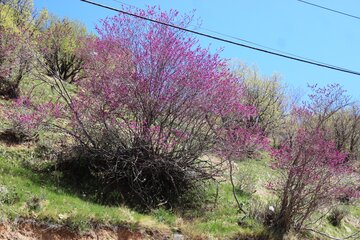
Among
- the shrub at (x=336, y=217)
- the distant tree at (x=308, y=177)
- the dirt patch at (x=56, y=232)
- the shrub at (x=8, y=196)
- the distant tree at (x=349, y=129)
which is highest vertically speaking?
the distant tree at (x=349, y=129)

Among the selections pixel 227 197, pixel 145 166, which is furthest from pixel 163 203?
pixel 227 197

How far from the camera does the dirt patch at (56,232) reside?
7035 mm

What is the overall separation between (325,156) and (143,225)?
16.6 feet

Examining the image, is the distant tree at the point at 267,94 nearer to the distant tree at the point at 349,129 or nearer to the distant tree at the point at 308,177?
the distant tree at the point at 349,129

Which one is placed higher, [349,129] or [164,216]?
[349,129]

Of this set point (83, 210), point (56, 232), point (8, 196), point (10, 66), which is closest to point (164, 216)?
point (83, 210)

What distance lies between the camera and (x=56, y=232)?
24.7 feet

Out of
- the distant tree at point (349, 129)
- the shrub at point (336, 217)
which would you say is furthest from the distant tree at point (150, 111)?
the distant tree at point (349, 129)

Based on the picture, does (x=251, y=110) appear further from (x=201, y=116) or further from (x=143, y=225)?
(x=143, y=225)

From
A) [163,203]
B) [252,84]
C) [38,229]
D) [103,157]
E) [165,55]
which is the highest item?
[252,84]

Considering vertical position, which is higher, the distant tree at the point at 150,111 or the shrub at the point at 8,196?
the distant tree at the point at 150,111

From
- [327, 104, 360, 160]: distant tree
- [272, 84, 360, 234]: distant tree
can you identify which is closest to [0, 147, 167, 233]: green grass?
[272, 84, 360, 234]: distant tree

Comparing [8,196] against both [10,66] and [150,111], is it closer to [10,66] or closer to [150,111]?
[150,111]

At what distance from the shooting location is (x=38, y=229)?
7336 millimetres
